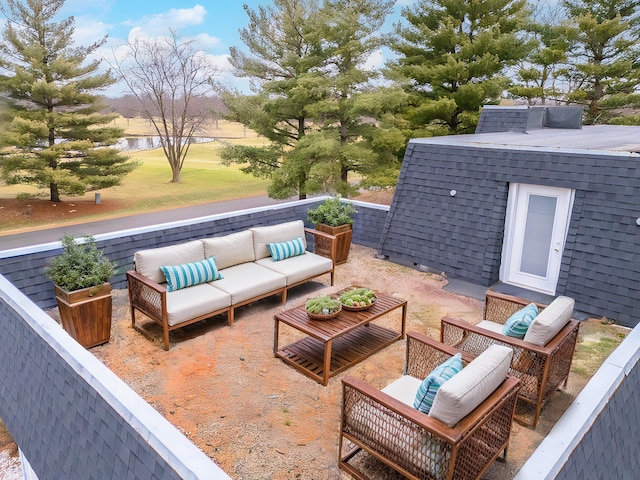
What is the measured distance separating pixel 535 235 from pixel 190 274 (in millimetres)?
4853

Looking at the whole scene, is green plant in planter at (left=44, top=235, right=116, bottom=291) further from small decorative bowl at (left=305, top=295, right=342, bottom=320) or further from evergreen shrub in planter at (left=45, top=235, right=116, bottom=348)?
small decorative bowl at (left=305, top=295, right=342, bottom=320)

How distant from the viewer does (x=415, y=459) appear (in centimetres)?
275

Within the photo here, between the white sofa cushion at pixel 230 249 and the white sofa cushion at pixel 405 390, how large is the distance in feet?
Answer: 10.3

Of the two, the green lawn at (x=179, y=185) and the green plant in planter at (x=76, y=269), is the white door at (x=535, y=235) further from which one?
the green lawn at (x=179, y=185)

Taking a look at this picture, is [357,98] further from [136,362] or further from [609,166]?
[136,362]

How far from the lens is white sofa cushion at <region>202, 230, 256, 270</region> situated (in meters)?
5.73

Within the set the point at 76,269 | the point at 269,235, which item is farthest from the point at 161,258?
the point at 269,235

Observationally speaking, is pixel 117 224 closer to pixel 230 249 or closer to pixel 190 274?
pixel 230 249

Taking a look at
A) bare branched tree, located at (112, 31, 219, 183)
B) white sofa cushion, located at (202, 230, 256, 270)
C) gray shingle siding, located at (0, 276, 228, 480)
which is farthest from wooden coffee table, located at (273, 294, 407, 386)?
bare branched tree, located at (112, 31, 219, 183)

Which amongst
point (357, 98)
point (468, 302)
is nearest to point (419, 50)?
point (357, 98)

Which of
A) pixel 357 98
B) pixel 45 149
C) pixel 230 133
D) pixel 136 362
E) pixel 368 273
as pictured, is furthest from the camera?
pixel 230 133

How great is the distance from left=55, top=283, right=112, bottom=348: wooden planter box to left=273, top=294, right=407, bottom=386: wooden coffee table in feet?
6.19

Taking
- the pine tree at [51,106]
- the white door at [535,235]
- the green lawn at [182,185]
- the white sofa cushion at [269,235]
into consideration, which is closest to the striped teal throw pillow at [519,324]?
the white door at [535,235]

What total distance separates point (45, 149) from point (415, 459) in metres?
17.6
